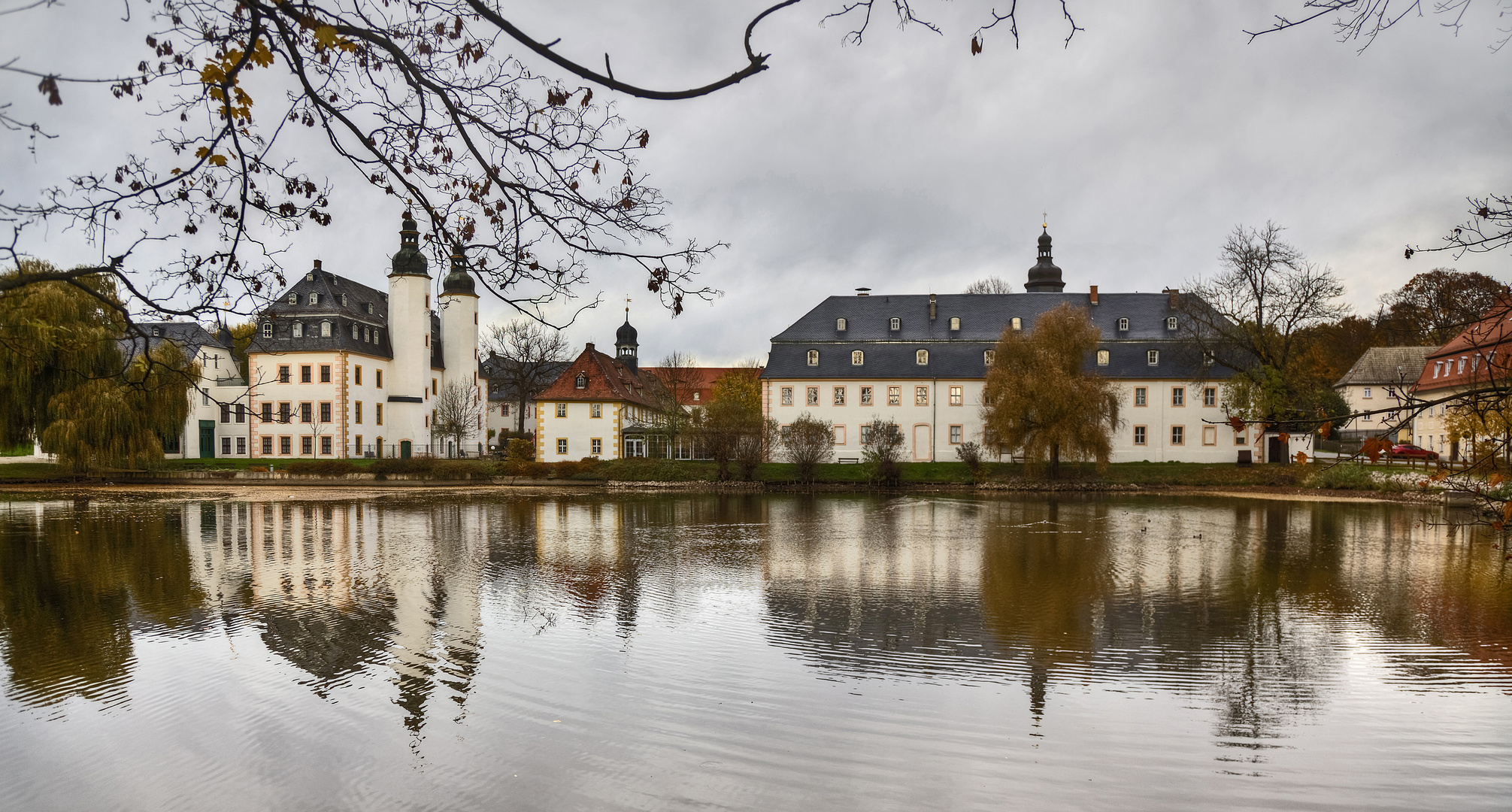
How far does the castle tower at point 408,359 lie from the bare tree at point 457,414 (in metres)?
1.38

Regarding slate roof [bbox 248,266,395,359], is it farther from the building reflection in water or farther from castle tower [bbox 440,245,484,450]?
the building reflection in water

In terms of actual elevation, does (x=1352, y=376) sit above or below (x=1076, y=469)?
above

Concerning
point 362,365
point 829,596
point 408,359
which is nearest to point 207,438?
point 362,365

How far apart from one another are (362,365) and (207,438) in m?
9.60

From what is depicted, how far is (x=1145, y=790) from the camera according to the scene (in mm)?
6043

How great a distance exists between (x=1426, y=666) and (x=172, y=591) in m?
14.4

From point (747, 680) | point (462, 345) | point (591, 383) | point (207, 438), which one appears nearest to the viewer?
point (747, 680)

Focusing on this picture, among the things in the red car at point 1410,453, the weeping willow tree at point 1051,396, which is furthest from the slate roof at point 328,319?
the red car at point 1410,453

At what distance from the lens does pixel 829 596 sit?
42.1ft

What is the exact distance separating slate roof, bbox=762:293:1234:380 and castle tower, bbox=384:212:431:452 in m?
21.3

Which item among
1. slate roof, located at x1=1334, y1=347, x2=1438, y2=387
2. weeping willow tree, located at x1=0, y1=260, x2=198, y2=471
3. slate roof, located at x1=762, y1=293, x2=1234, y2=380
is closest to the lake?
weeping willow tree, located at x1=0, y1=260, x2=198, y2=471

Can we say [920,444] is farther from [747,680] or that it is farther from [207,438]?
[747,680]

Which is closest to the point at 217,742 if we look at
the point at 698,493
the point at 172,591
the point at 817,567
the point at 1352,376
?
the point at 172,591

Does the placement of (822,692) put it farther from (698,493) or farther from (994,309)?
(994,309)
